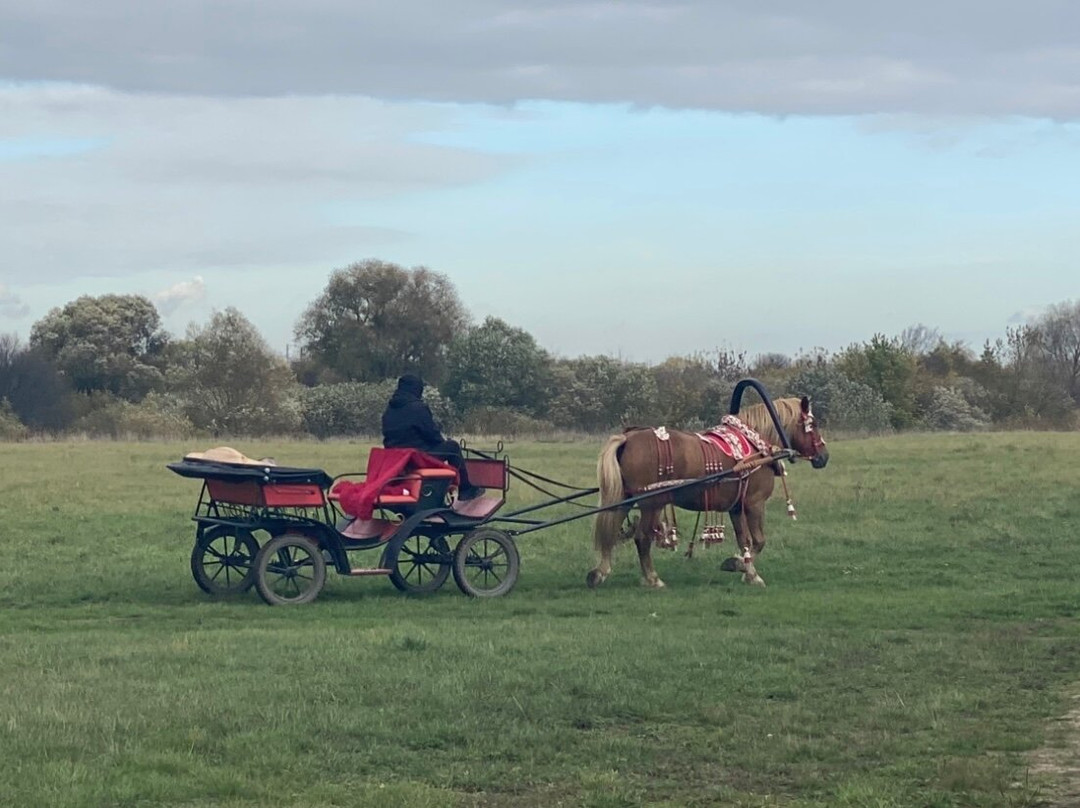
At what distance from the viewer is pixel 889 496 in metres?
22.4

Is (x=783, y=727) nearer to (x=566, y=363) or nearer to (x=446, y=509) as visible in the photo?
(x=446, y=509)

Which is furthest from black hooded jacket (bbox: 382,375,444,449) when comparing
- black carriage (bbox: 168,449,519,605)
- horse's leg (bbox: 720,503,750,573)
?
horse's leg (bbox: 720,503,750,573)

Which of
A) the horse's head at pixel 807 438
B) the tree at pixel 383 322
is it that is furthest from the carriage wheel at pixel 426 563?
the tree at pixel 383 322

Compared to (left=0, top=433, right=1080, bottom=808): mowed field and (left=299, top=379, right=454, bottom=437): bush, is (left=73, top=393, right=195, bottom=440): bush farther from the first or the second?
(left=0, top=433, right=1080, bottom=808): mowed field

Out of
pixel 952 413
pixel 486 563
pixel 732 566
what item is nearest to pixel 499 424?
pixel 952 413

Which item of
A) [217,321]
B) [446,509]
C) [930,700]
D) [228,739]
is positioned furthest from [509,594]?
[217,321]

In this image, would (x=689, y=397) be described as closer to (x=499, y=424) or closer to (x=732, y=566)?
(x=499, y=424)

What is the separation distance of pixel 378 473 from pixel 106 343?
6193 centimetres

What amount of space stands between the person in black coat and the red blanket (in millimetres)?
112

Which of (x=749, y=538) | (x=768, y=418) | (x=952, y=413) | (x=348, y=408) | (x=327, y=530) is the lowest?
(x=749, y=538)

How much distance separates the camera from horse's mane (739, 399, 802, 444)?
16.0m

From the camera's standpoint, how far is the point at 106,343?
2859 inches

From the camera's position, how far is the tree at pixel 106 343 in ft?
230

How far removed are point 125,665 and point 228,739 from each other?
274 cm
